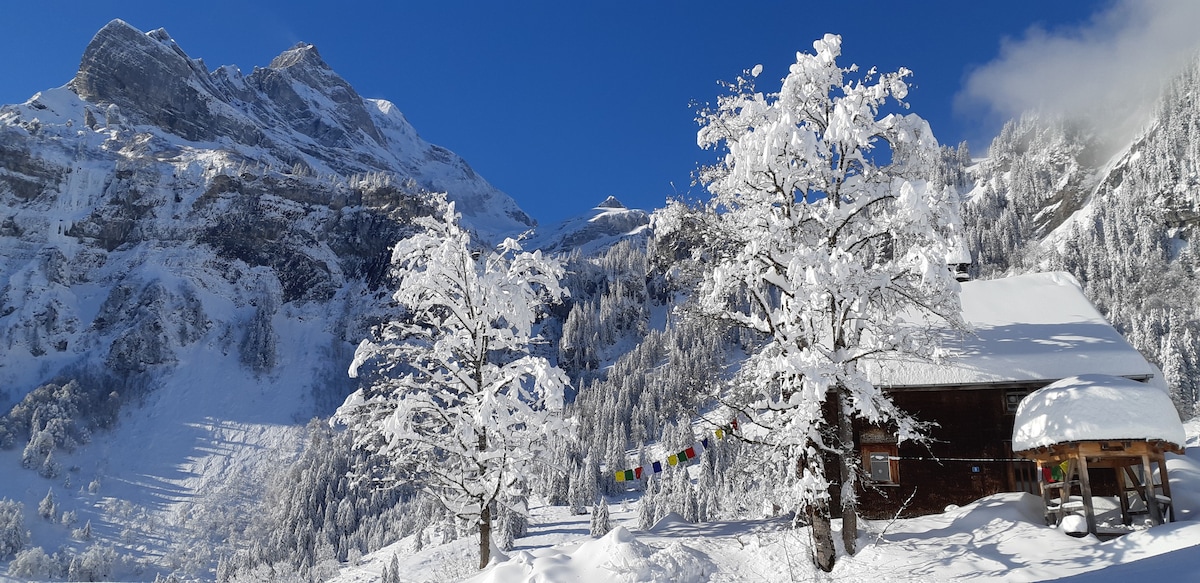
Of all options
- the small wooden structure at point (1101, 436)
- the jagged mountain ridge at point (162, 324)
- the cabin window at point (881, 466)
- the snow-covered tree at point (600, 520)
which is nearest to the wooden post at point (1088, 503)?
the small wooden structure at point (1101, 436)

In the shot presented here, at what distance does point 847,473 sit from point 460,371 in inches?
338

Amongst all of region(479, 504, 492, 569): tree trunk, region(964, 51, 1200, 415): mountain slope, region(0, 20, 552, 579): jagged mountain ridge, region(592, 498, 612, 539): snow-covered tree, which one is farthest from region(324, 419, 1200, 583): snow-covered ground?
Answer: region(0, 20, 552, 579): jagged mountain ridge

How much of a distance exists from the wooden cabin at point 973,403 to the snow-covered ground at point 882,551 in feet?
8.75

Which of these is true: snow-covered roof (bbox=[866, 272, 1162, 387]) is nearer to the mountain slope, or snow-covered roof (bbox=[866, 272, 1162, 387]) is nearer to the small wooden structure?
the small wooden structure

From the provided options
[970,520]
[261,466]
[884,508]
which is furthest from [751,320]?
[261,466]

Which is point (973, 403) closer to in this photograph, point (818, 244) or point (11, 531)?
point (818, 244)

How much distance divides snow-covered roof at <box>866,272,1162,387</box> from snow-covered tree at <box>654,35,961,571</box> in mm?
5028

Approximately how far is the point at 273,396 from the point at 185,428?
16654 millimetres

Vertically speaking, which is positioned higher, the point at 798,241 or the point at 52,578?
the point at 798,241

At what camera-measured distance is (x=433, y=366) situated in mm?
16438

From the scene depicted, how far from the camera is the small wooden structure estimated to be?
1440 centimetres

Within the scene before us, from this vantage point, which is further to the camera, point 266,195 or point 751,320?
point 266,195

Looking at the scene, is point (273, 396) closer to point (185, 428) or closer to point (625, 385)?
point (185, 428)

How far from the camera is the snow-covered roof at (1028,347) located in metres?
18.8
